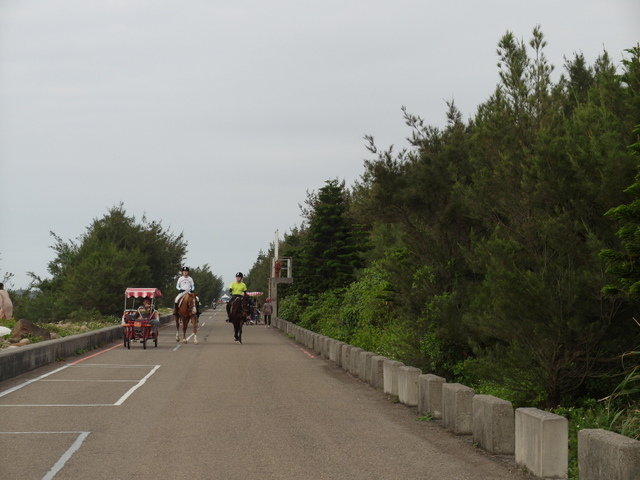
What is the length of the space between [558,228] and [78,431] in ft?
22.7

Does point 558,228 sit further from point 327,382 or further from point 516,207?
point 327,382

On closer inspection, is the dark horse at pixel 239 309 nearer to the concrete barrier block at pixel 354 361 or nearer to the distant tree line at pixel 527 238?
the concrete barrier block at pixel 354 361

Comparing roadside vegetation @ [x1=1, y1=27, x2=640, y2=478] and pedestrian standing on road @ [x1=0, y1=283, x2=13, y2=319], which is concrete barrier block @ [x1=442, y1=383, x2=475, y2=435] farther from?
pedestrian standing on road @ [x1=0, y1=283, x2=13, y2=319]

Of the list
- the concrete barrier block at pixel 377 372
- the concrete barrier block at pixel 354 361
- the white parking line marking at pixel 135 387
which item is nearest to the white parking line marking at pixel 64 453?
the white parking line marking at pixel 135 387

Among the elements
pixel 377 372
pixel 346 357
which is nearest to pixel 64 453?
pixel 377 372

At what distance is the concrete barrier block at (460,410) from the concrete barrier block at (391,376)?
3.71m

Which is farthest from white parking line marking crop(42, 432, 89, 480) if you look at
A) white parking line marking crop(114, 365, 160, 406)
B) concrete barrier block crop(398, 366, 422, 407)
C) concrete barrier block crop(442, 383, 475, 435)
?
concrete barrier block crop(398, 366, 422, 407)

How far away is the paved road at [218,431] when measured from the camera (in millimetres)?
9031

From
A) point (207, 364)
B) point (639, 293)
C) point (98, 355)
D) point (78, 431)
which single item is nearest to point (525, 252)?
point (639, 293)

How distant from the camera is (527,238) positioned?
12734 millimetres

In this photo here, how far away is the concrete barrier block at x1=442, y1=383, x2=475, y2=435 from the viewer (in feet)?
37.3

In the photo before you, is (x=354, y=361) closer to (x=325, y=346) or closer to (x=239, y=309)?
(x=325, y=346)

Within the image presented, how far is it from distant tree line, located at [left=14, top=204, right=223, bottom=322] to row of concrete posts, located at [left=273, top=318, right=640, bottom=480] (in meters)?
44.3

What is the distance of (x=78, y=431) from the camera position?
11.4m
